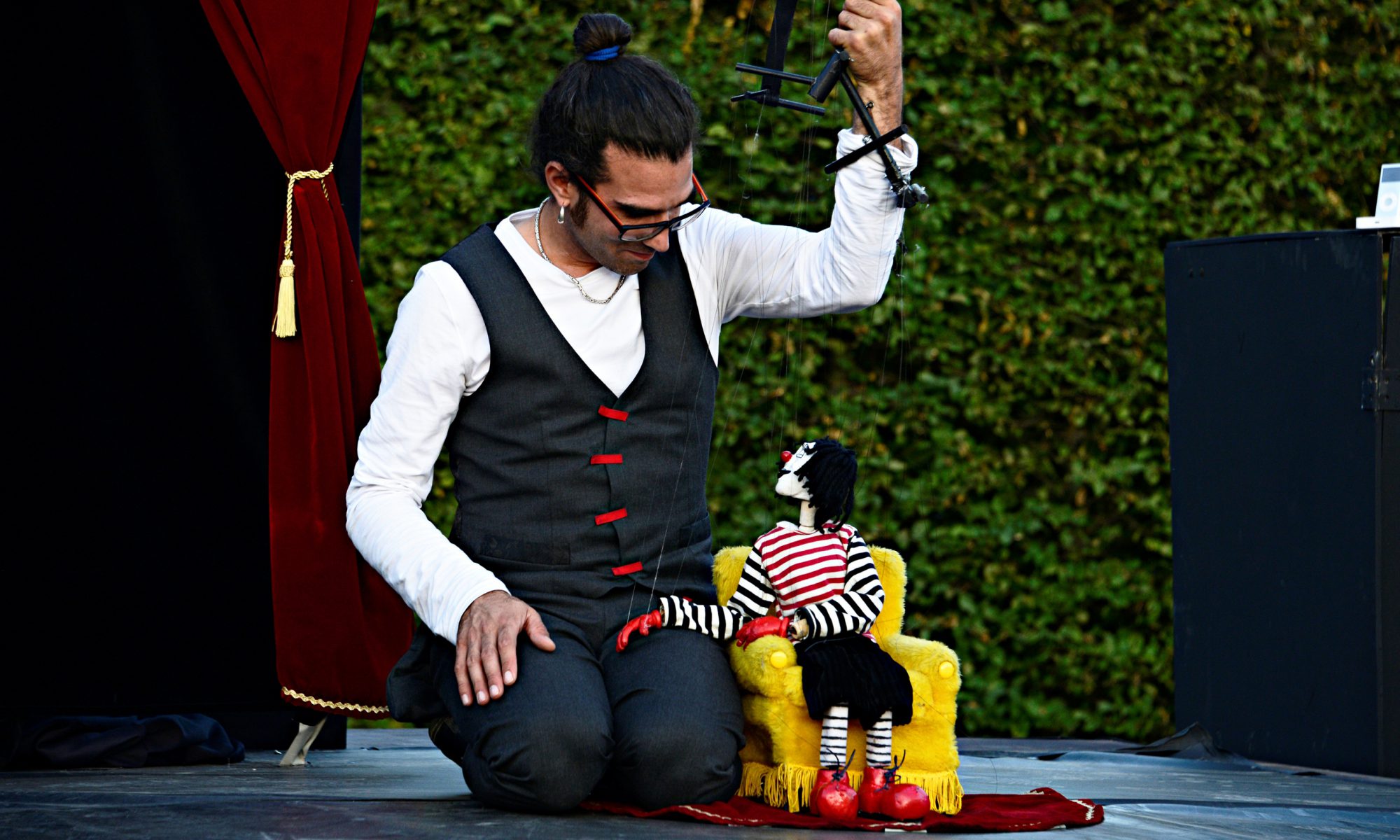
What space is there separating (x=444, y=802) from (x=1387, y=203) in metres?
2.42

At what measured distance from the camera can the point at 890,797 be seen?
2.31 m

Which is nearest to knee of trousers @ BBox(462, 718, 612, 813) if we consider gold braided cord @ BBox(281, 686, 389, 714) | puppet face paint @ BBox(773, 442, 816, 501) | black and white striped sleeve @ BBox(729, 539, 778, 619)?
black and white striped sleeve @ BBox(729, 539, 778, 619)

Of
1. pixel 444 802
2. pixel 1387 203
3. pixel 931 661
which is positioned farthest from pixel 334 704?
pixel 1387 203

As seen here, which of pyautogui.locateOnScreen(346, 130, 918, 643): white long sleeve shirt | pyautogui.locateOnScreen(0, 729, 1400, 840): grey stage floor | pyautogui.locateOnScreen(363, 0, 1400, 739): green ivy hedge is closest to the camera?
pyautogui.locateOnScreen(0, 729, 1400, 840): grey stage floor

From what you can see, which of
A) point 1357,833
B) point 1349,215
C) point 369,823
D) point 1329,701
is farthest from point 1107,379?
point 369,823

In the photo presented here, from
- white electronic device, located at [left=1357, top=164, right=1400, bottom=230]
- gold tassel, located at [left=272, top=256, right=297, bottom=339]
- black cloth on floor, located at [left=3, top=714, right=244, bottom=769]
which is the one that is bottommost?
black cloth on floor, located at [left=3, top=714, right=244, bottom=769]

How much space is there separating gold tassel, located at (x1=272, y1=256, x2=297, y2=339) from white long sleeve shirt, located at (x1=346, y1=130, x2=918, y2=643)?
0.43 metres

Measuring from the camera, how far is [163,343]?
3.07 m

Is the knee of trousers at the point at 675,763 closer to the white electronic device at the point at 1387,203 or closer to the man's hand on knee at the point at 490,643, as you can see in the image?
the man's hand on knee at the point at 490,643

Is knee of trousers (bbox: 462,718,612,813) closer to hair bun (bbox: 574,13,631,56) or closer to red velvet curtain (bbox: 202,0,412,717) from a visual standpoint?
red velvet curtain (bbox: 202,0,412,717)

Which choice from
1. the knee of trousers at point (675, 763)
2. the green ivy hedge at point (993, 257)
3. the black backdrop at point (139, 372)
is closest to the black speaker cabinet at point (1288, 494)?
the green ivy hedge at point (993, 257)

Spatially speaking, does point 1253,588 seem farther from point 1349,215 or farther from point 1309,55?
point 1309,55

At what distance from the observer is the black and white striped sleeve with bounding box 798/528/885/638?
7.80 ft

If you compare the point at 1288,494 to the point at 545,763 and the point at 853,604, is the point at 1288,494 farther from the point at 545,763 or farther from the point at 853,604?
the point at 545,763
